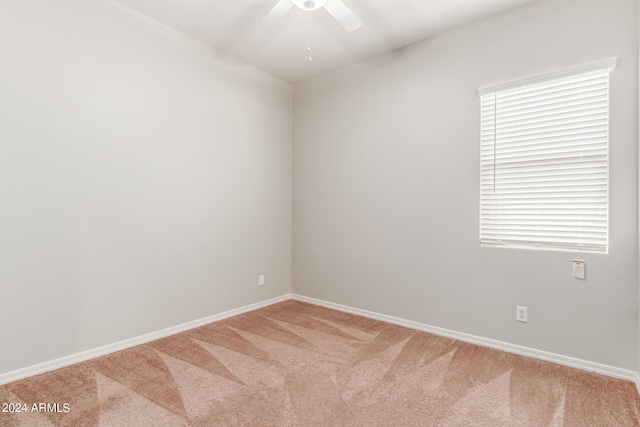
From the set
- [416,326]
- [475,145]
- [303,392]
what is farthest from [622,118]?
[303,392]

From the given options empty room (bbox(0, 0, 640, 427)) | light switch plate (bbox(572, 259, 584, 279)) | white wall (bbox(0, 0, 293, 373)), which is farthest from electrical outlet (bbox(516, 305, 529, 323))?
white wall (bbox(0, 0, 293, 373))

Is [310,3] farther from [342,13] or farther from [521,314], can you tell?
[521,314]

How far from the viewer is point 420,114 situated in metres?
3.19

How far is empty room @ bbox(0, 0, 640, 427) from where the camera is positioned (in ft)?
7.06

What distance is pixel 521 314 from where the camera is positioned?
104 inches

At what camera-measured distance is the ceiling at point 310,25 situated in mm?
2672

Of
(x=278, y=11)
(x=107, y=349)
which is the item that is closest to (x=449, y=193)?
(x=278, y=11)

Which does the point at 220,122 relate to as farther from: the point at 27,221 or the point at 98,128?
the point at 27,221

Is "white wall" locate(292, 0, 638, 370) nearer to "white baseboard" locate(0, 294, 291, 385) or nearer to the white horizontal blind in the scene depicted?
the white horizontal blind

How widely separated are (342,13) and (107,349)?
3112 mm

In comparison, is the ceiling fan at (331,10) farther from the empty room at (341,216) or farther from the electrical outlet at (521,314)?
the electrical outlet at (521,314)

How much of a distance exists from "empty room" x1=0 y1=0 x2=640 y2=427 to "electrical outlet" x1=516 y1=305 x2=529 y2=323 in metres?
0.02

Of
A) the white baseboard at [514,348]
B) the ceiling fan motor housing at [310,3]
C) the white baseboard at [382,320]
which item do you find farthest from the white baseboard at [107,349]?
the ceiling fan motor housing at [310,3]

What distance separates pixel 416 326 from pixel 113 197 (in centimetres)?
296
